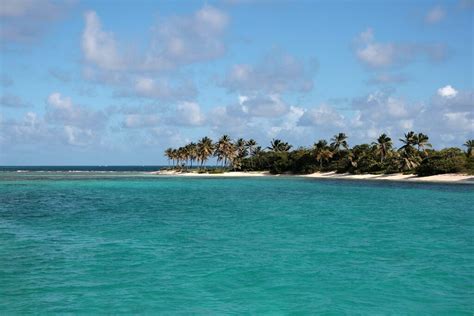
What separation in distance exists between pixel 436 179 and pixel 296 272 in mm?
93689

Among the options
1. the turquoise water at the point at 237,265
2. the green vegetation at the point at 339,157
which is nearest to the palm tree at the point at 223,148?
the green vegetation at the point at 339,157

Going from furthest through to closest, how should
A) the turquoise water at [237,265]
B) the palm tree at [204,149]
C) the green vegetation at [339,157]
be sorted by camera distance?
the palm tree at [204,149], the green vegetation at [339,157], the turquoise water at [237,265]

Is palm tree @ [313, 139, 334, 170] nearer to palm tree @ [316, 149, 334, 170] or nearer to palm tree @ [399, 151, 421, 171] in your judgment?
palm tree @ [316, 149, 334, 170]

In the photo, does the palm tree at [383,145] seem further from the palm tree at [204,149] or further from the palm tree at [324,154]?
the palm tree at [204,149]

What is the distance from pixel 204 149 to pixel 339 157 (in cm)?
5220

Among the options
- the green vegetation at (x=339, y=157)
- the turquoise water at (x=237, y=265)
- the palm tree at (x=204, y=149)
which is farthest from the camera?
the palm tree at (x=204, y=149)

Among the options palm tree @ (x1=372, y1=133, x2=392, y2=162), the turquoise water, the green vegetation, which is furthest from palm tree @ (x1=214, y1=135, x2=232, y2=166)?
the turquoise water

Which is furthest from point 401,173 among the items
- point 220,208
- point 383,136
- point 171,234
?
point 171,234

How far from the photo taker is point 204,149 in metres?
165

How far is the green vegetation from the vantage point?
106 meters

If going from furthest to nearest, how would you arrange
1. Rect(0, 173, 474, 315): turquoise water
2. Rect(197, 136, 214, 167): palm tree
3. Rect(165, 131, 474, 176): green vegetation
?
Rect(197, 136, 214, 167): palm tree → Rect(165, 131, 474, 176): green vegetation → Rect(0, 173, 474, 315): turquoise water

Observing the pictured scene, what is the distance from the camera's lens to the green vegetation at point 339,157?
106 m

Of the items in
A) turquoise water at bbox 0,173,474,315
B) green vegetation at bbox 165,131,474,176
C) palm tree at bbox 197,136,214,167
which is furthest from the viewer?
palm tree at bbox 197,136,214,167

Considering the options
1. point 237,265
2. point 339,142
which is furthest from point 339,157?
point 237,265
